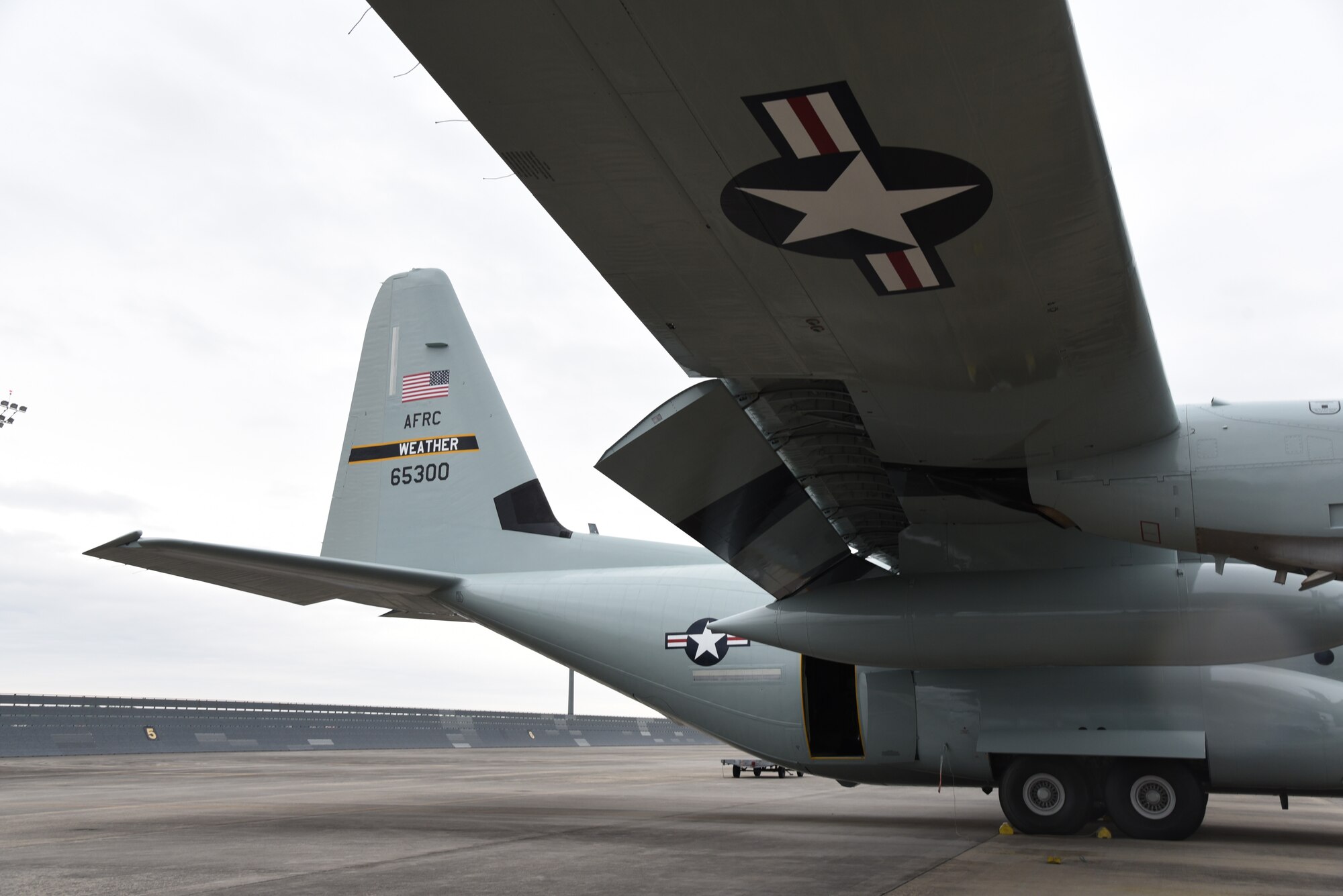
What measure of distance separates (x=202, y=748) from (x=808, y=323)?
3808 cm

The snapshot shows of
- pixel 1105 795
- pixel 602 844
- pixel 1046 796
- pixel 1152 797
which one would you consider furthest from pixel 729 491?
pixel 1152 797

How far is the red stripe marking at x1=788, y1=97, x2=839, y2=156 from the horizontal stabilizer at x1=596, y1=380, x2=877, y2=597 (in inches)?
121

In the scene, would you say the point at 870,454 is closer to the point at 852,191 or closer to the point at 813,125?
the point at 852,191

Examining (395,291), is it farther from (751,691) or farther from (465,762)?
(465,762)

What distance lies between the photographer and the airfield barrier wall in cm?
3175

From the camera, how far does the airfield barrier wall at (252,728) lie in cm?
3175

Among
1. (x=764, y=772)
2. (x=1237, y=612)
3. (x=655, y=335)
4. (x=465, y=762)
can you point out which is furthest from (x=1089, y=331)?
(x=465, y=762)

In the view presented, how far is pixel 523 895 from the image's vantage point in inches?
257

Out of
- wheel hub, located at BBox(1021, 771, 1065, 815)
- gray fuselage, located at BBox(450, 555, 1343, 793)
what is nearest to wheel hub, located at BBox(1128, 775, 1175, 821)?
gray fuselage, located at BBox(450, 555, 1343, 793)

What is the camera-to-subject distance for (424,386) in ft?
48.0

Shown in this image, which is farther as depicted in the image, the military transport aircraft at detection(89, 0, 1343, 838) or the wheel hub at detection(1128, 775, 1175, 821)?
the wheel hub at detection(1128, 775, 1175, 821)

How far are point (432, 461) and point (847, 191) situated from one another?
10.7 meters

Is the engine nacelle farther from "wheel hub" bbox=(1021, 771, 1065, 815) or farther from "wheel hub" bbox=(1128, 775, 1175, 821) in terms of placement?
"wheel hub" bbox=(1021, 771, 1065, 815)

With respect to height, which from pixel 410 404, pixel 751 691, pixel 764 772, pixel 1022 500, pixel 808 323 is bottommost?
pixel 764 772
